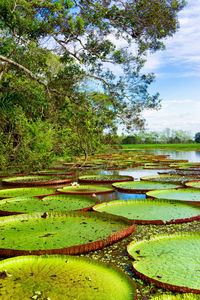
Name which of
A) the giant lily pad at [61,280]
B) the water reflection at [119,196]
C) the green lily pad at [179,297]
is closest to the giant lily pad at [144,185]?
the water reflection at [119,196]

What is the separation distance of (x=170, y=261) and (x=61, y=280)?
71 centimetres

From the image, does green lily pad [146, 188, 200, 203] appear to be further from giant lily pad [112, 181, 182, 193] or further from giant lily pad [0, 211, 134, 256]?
giant lily pad [0, 211, 134, 256]

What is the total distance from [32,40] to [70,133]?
A: 3.29 meters

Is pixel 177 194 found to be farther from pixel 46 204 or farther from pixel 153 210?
pixel 46 204

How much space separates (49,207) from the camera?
3.38 metres

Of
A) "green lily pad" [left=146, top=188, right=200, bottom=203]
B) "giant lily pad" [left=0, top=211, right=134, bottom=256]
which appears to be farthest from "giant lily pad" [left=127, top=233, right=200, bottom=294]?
"green lily pad" [left=146, top=188, right=200, bottom=203]

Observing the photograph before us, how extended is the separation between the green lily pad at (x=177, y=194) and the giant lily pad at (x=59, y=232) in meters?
1.61

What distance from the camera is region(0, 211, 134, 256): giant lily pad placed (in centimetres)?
191

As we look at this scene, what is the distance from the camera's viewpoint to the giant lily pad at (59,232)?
1.91 m

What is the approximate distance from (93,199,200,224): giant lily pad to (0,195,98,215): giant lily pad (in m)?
0.32

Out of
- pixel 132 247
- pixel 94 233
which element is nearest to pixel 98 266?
pixel 132 247

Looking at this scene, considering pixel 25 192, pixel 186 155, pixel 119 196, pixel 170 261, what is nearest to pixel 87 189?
pixel 119 196

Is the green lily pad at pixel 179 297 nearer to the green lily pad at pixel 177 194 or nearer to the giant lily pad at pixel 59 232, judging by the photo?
the giant lily pad at pixel 59 232

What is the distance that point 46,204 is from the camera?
3.56 m
